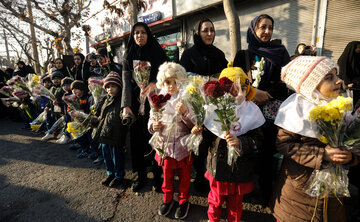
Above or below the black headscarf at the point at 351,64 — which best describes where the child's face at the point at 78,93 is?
below

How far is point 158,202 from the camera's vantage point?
2.57 metres

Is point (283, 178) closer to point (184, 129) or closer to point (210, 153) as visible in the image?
point (210, 153)

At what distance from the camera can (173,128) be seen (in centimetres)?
194

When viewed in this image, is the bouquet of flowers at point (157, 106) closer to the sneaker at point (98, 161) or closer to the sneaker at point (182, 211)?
the sneaker at point (182, 211)

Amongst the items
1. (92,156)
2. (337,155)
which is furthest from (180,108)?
(92,156)

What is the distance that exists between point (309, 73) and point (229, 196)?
1450mm

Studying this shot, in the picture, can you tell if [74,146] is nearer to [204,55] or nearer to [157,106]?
[157,106]

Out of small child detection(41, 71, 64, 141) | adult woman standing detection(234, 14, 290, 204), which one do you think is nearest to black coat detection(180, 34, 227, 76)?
adult woman standing detection(234, 14, 290, 204)

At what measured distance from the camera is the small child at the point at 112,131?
286cm

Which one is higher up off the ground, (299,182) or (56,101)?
(56,101)

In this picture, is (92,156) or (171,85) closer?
(171,85)

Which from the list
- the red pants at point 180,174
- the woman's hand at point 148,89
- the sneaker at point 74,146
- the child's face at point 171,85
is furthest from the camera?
the sneaker at point 74,146

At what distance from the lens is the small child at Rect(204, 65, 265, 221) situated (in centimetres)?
160

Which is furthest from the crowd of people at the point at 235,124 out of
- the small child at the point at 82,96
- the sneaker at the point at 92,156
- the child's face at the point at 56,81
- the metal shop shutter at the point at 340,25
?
the metal shop shutter at the point at 340,25
